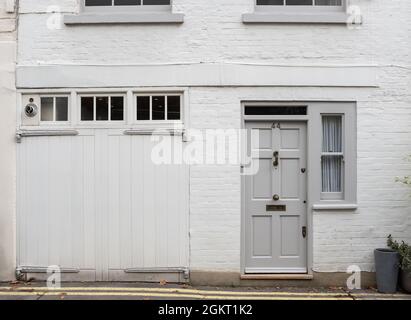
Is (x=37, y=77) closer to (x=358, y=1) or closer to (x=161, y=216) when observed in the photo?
(x=161, y=216)

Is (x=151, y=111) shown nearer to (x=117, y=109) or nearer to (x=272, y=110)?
A: (x=117, y=109)

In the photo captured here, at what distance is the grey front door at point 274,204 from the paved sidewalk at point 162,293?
0.54m

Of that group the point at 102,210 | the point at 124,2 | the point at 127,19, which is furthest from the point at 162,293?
the point at 124,2

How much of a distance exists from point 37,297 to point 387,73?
627 centimetres

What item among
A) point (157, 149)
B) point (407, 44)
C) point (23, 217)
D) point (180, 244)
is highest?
point (407, 44)

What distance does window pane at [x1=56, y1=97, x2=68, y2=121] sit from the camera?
7.07 m

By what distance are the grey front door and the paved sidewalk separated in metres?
0.54

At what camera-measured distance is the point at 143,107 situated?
277 inches

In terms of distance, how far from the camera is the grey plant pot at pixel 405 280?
658cm

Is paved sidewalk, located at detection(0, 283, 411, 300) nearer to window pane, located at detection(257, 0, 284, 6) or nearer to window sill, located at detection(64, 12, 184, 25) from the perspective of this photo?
window sill, located at detection(64, 12, 184, 25)

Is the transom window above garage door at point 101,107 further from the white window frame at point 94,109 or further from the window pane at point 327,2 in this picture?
the window pane at point 327,2

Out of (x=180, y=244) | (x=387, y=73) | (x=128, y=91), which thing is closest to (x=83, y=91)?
(x=128, y=91)

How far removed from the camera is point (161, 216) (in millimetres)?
6914

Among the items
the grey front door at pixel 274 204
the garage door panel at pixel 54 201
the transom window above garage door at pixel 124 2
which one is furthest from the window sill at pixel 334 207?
the transom window above garage door at pixel 124 2
